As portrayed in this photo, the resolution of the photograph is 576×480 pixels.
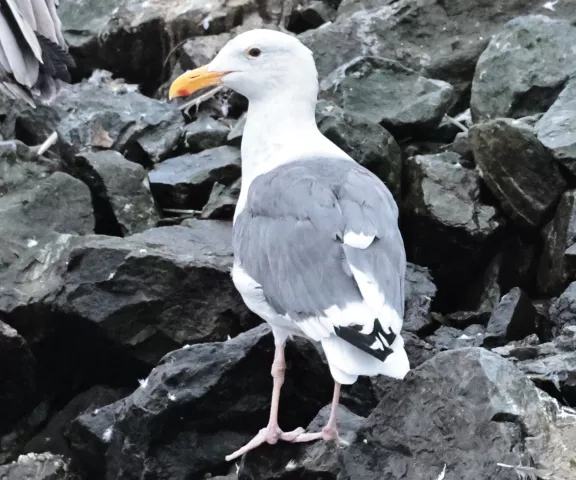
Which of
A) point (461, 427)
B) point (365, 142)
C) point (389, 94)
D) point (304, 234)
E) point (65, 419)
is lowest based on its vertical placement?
point (65, 419)

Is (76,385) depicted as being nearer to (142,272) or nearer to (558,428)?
(142,272)

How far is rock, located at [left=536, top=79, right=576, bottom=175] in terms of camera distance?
19.4ft

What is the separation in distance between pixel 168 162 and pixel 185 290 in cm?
168

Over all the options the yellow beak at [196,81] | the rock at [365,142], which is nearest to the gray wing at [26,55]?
the yellow beak at [196,81]

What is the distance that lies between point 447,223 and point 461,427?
2547mm

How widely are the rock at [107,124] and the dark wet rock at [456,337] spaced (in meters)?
2.60

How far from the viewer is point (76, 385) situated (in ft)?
19.2

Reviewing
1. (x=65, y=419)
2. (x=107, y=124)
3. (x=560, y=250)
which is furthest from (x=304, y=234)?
(x=107, y=124)

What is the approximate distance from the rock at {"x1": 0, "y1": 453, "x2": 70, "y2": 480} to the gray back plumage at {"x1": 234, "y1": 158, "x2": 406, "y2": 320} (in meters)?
1.35

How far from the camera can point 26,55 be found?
5656mm

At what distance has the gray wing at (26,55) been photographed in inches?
218

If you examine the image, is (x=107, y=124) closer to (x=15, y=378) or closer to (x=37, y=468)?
(x=15, y=378)

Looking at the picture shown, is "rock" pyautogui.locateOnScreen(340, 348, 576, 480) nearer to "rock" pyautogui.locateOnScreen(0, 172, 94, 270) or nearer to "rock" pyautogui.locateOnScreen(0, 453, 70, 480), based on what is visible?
"rock" pyautogui.locateOnScreen(0, 453, 70, 480)

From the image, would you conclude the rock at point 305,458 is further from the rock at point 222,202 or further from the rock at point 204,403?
the rock at point 222,202
